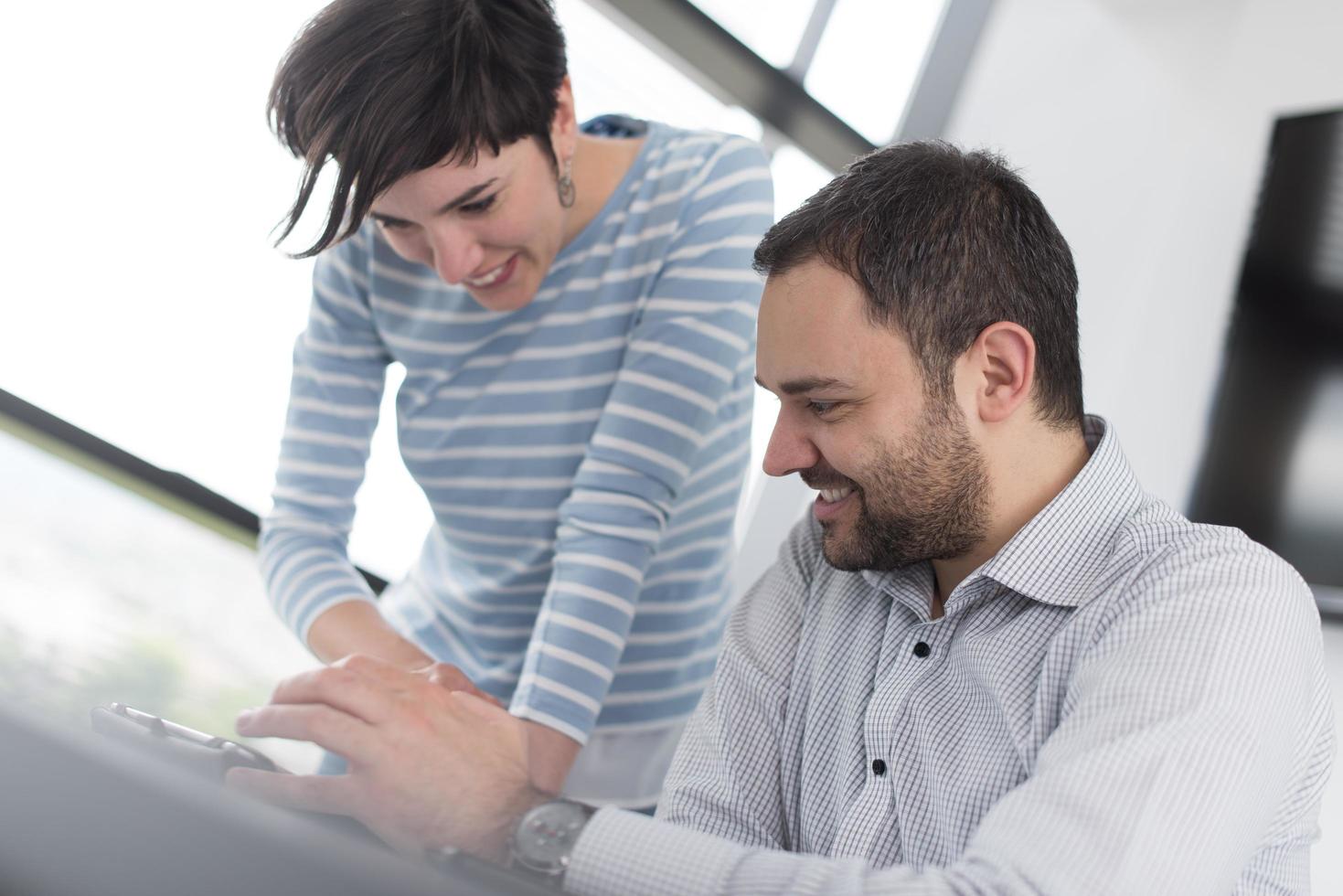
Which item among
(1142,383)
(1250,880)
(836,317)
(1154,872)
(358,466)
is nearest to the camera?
(1154,872)

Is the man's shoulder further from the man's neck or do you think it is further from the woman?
the woman

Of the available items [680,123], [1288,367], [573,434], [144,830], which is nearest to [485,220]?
[573,434]

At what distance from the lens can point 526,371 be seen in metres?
1.39

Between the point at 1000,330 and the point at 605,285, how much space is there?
476mm

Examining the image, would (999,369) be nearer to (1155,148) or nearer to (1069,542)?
(1069,542)

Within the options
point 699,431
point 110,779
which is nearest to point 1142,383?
point 699,431

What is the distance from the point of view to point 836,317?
109 cm

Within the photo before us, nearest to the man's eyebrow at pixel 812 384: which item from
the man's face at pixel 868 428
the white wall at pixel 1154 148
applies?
the man's face at pixel 868 428

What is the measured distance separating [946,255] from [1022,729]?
44cm

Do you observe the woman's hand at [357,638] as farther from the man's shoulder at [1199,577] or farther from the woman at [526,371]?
the man's shoulder at [1199,577]

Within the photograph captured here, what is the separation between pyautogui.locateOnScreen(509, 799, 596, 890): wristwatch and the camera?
2.36ft

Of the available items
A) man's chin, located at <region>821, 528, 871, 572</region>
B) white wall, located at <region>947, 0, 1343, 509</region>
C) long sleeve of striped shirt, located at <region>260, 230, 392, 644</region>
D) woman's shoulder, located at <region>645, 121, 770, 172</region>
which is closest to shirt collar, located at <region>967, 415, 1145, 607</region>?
man's chin, located at <region>821, 528, 871, 572</region>

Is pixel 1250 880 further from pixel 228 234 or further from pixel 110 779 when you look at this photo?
pixel 228 234

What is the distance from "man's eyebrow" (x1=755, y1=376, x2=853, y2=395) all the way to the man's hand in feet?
1.33
